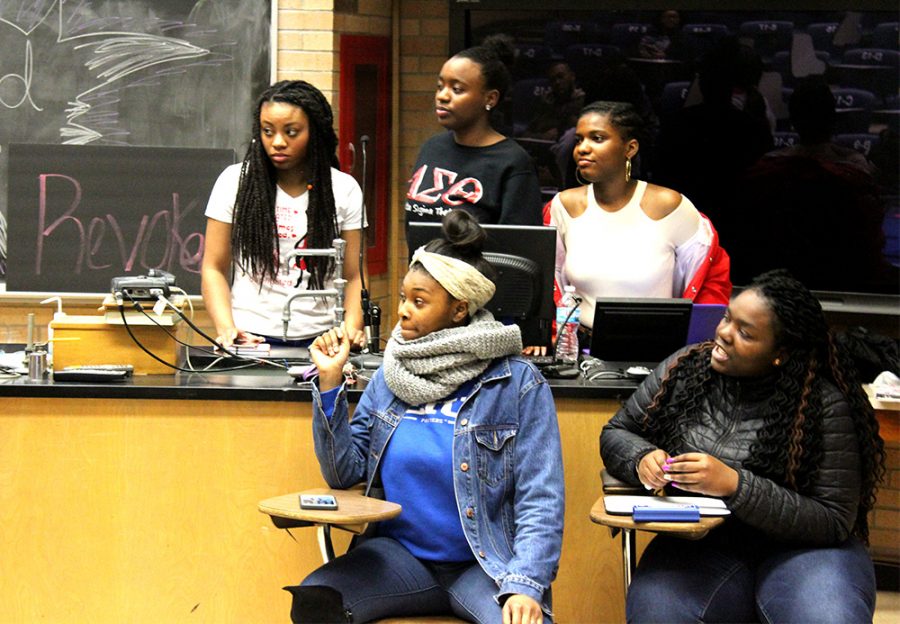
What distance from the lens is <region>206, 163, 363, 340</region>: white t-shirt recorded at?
4.04 m

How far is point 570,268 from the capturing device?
423 centimetres

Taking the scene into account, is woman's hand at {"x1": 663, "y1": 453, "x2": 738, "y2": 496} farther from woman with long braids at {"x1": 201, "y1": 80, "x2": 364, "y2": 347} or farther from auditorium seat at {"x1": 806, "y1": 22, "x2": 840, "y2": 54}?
auditorium seat at {"x1": 806, "y1": 22, "x2": 840, "y2": 54}

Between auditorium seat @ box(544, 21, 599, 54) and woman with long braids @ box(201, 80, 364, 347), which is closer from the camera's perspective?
woman with long braids @ box(201, 80, 364, 347)

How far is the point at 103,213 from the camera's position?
553 cm

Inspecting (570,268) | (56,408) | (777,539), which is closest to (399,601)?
(777,539)

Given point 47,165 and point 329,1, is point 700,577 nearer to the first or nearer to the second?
point 329,1

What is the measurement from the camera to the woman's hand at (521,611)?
2.77 metres

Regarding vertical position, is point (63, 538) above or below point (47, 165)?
below

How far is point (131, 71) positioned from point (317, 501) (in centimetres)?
316

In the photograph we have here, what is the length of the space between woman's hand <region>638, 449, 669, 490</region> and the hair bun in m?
0.65

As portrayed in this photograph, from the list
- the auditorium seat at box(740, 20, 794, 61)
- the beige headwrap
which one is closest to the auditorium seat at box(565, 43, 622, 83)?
the auditorium seat at box(740, 20, 794, 61)

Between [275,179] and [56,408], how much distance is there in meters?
1.04

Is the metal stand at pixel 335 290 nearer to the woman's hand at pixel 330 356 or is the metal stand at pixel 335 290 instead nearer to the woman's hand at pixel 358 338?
the woman's hand at pixel 358 338

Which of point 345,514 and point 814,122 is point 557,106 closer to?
point 814,122
